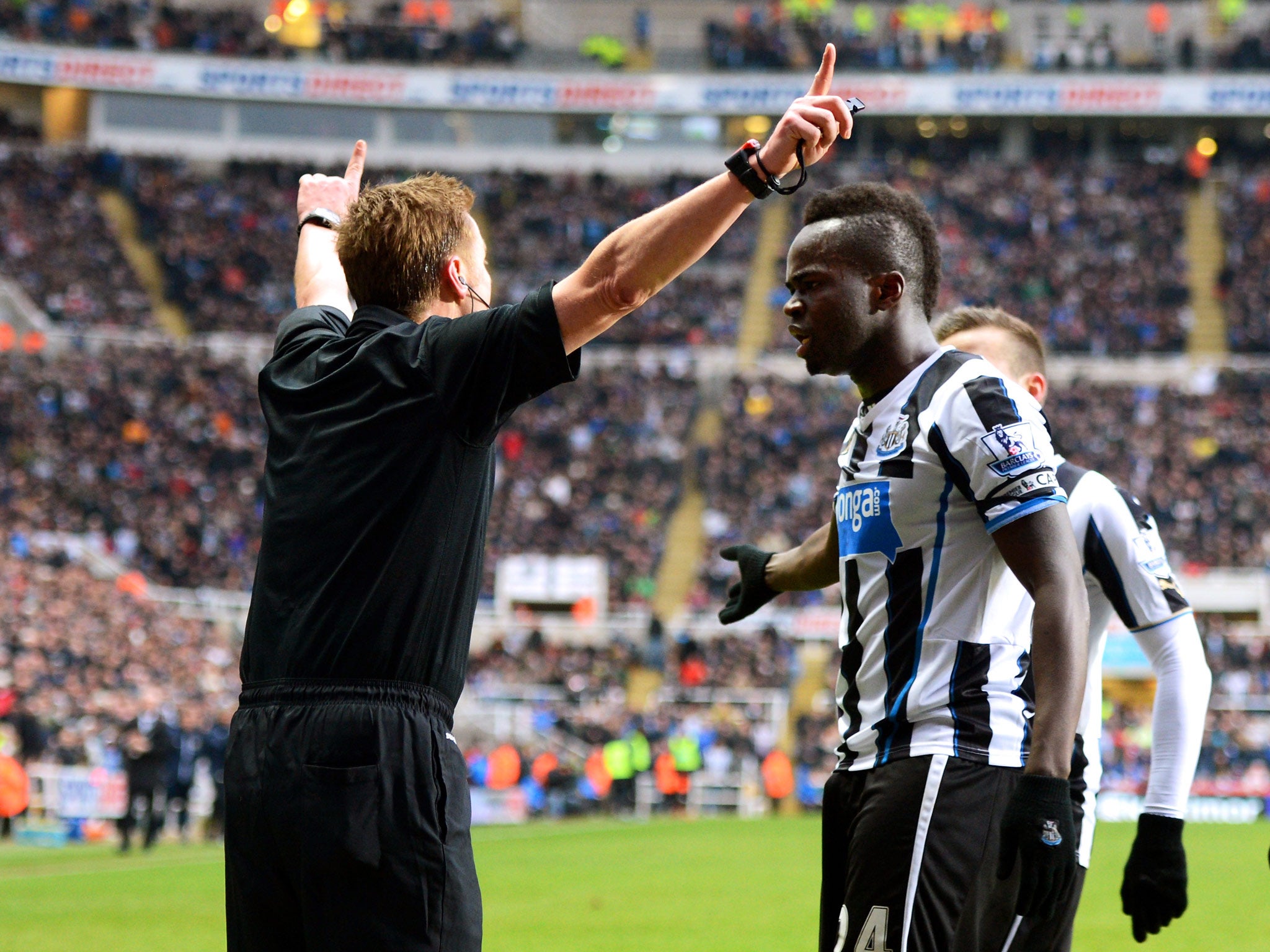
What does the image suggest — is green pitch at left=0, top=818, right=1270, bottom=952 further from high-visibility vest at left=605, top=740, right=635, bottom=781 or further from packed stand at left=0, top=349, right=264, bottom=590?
packed stand at left=0, top=349, right=264, bottom=590

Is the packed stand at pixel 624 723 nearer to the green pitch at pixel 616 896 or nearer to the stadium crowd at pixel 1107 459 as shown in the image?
the stadium crowd at pixel 1107 459

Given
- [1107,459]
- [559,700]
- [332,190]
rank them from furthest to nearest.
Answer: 1. [1107,459]
2. [559,700]
3. [332,190]

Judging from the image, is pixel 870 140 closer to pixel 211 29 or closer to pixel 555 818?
pixel 211 29

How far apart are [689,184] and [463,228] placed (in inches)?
1647

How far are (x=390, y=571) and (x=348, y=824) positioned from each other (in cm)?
51

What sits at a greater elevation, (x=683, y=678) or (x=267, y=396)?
(x=267, y=396)

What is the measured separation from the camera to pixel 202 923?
1038cm

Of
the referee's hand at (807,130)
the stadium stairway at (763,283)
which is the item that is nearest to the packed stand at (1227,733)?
the stadium stairway at (763,283)

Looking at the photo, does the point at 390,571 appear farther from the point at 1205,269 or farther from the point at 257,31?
the point at 257,31

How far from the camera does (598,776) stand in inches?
963

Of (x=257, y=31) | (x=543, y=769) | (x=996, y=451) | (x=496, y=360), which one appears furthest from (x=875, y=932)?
(x=257, y=31)

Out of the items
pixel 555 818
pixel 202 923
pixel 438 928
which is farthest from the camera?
pixel 555 818

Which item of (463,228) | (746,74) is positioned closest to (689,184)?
(746,74)

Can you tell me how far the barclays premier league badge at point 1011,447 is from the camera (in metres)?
3.31
